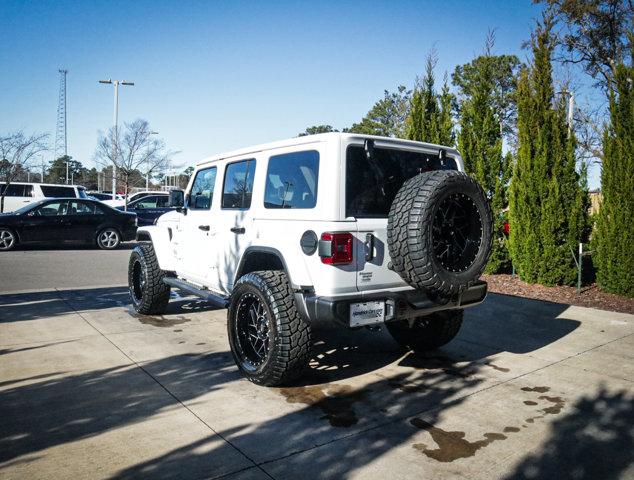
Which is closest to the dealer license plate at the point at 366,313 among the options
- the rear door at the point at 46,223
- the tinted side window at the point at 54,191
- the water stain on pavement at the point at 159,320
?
the water stain on pavement at the point at 159,320

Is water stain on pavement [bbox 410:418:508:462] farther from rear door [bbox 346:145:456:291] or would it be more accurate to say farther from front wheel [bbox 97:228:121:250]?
front wheel [bbox 97:228:121:250]

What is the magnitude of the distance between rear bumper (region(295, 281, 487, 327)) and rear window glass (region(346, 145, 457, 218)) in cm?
64

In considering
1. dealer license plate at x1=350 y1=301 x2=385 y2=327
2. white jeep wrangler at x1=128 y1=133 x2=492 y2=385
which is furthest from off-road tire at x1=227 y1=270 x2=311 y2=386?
dealer license plate at x1=350 y1=301 x2=385 y2=327

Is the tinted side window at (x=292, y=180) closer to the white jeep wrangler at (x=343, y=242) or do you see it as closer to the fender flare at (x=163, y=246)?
the white jeep wrangler at (x=343, y=242)

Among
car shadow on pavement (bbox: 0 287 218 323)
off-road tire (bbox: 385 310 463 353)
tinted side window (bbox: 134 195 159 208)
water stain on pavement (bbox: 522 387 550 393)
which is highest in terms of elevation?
tinted side window (bbox: 134 195 159 208)

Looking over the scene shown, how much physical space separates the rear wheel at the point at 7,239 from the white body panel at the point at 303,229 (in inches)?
425

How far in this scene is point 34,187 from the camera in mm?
18859

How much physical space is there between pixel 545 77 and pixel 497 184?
2357mm

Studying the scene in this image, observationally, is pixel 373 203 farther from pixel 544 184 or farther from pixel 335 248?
pixel 544 184

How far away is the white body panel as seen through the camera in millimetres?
3506

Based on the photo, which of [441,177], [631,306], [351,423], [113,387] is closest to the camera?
[351,423]

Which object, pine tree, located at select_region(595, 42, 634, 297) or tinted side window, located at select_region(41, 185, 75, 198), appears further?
tinted side window, located at select_region(41, 185, 75, 198)

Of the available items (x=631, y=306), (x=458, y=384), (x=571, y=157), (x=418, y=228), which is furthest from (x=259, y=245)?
(x=571, y=157)

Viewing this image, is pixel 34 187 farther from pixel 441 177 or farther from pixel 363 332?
pixel 441 177
